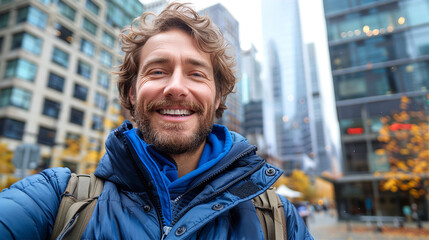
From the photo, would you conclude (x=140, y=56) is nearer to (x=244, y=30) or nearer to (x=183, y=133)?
(x=183, y=133)

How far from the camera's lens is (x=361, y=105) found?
23.6 meters

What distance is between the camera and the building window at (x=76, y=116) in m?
24.0

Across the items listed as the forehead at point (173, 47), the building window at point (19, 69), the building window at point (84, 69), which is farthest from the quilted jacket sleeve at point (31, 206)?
the building window at point (84, 69)

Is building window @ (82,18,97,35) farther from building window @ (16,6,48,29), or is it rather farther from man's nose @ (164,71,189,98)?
man's nose @ (164,71,189,98)

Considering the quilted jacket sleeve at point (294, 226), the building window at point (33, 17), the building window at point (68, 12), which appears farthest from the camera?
the building window at point (68, 12)

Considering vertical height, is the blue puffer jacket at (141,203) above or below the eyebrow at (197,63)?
below

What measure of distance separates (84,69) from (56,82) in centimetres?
274

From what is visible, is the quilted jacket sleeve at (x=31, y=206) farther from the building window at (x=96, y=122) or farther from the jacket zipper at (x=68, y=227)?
the building window at (x=96, y=122)

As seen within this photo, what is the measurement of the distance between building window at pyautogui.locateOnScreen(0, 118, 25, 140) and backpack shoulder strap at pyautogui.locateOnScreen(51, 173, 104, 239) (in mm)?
24041

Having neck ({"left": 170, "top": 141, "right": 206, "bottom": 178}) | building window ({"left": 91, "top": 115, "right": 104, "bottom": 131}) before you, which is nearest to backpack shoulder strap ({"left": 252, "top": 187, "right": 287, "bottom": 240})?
neck ({"left": 170, "top": 141, "right": 206, "bottom": 178})

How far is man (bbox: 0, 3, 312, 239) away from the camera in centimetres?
103

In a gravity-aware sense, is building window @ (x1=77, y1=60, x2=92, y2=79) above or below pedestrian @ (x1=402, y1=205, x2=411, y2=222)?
above

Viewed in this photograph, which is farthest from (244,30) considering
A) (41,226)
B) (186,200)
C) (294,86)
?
(294,86)

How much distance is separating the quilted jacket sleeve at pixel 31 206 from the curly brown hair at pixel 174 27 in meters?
0.70
